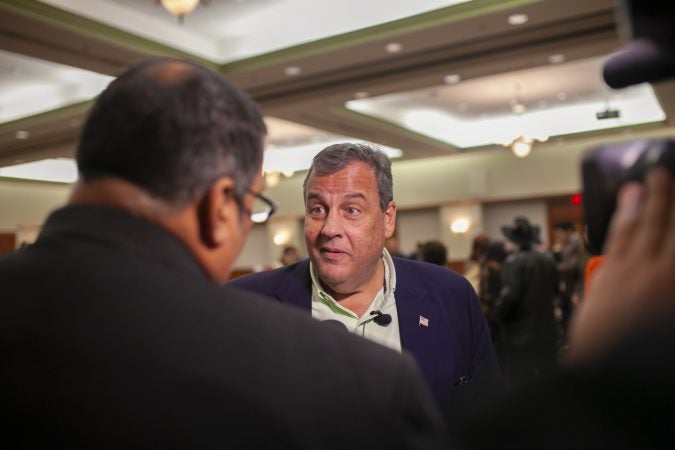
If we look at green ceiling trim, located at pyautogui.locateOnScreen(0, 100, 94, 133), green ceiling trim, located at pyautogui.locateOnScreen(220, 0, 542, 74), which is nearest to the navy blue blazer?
green ceiling trim, located at pyautogui.locateOnScreen(220, 0, 542, 74)

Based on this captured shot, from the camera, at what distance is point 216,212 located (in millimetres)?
882

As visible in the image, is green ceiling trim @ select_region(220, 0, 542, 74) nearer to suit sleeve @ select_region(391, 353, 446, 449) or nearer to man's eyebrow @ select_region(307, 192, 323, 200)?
man's eyebrow @ select_region(307, 192, 323, 200)

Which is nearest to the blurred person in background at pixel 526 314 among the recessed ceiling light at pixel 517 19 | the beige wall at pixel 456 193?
the recessed ceiling light at pixel 517 19

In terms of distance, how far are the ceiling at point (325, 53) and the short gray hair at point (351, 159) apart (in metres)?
4.48

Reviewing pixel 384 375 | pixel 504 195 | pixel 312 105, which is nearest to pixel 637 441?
pixel 384 375

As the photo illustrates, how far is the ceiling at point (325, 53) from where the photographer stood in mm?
6266

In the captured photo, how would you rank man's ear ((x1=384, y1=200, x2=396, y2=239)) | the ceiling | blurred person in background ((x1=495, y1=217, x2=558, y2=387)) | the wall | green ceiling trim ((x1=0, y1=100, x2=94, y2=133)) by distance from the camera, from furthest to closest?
1. the wall
2. green ceiling trim ((x1=0, y1=100, x2=94, y2=133))
3. the ceiling
4. blurred person in background ((x1=495, y1=217, x2=558, y2=387))
5. man's ear ((x1=384, y1=200, x2=396, y2=239))

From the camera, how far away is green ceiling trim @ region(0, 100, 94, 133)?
9030 mm

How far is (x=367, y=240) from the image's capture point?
2016 millimetres

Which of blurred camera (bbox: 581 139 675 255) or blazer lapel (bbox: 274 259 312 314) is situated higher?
blurred camera (bbox: 581 139 675 255)

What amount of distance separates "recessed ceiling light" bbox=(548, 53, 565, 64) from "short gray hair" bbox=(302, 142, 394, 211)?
588 cm

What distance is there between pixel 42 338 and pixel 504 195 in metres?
13.6

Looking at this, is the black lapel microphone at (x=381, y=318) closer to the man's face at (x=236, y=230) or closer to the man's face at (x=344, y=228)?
the man's face at (x=344, y=228)

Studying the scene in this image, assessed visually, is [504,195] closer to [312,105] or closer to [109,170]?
[312,105]
